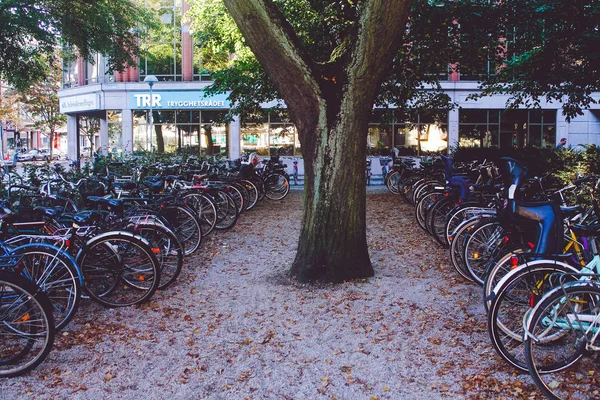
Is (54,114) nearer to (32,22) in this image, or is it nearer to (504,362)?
(32,22)

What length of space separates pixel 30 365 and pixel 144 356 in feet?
2.68

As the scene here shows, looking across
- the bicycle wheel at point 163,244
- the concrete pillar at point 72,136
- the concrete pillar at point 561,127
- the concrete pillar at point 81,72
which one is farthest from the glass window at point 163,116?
the bicycle wheel at point 163,244

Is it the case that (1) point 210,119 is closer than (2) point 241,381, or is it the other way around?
(2) point 241,381

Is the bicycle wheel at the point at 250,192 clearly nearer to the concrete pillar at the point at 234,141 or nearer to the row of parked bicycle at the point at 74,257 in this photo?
the row of parked bicycle at the point at 74,257

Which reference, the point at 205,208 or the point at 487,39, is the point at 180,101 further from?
the point at 205,208

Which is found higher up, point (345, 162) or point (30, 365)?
point (345, 162)

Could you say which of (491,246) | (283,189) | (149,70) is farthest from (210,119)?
(491,246)

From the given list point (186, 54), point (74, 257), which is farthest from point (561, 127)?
point (74, 257)

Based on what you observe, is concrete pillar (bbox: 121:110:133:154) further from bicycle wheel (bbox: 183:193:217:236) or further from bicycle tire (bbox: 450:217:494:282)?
bicycle tire (bbox: 450:217:494:282)

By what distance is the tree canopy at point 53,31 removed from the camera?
14.4 m

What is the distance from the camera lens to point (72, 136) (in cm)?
3591

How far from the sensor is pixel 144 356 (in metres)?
4.46

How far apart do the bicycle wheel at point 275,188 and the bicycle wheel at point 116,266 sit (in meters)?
9.74

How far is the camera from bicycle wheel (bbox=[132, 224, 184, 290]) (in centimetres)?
643
